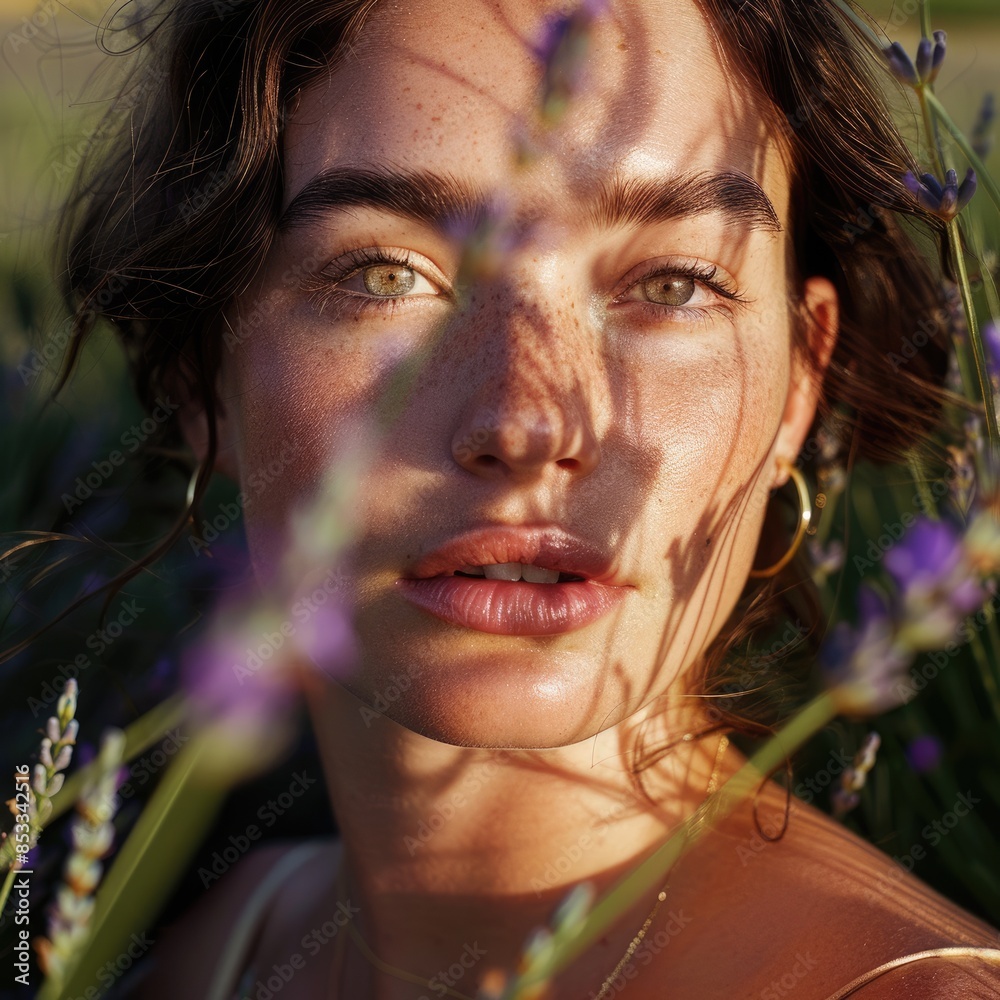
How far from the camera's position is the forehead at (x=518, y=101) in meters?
1.33

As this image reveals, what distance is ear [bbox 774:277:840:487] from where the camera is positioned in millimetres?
1675

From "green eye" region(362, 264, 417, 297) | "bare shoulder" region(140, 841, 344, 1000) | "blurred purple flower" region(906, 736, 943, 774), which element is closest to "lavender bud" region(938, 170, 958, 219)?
"green eye" region(362, 264, 417, 297)

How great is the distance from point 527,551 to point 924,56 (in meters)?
0.67

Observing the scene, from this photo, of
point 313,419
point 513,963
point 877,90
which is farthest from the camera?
point 877,90

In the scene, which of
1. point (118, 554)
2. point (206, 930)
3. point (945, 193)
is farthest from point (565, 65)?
point (206, 930)

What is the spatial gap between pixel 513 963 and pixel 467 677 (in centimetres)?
56

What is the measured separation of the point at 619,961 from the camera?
1530 millimetres

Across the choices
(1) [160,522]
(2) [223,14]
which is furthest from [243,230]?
(1) [160,522]

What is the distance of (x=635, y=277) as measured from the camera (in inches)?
54.6

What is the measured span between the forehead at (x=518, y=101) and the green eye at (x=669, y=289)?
0.14 m

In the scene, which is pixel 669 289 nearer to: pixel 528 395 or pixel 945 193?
pixel 528 395

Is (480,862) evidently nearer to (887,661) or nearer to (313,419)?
(313,419)

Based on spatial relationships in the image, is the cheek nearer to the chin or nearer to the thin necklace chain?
the chin

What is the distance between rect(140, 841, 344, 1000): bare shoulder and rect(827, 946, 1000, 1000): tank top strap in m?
1.34
